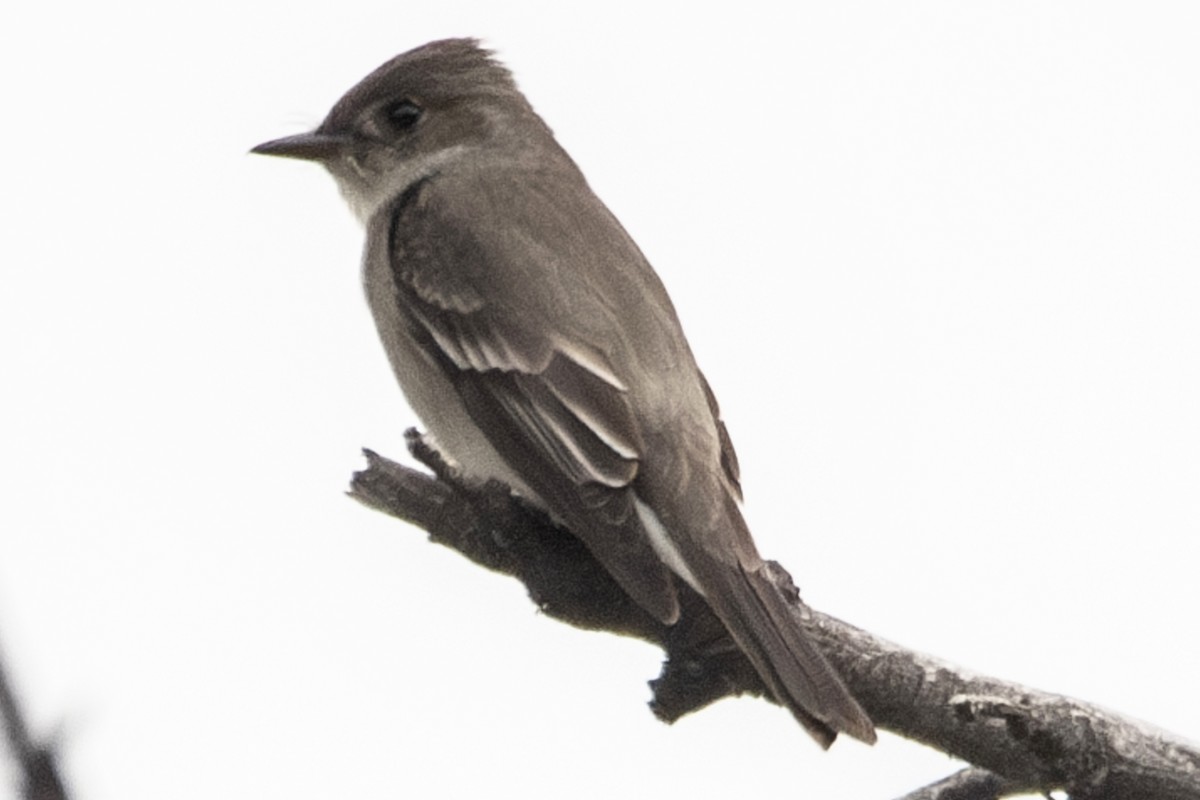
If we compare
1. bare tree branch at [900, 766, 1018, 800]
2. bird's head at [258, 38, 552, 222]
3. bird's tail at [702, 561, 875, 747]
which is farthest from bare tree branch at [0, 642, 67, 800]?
bird's head at [258, 38, 552, 222]

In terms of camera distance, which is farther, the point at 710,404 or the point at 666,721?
the point at 710,404

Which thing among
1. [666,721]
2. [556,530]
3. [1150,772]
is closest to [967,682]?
[1150,772]

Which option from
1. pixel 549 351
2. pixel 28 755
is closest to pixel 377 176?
pixel 549 351

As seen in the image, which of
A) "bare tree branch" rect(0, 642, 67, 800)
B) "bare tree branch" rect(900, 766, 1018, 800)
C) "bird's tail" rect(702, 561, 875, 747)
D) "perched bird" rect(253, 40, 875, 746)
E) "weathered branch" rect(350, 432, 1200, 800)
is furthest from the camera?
"perched bird" rect(253, 40, 875, 746)

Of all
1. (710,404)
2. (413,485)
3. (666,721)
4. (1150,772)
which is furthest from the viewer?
(710,404)

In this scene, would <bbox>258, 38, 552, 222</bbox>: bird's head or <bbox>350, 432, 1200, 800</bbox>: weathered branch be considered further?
<bbox>258, 38, 552, 222</bbox>: bird's head

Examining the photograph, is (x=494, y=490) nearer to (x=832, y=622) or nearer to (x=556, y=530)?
(x=556, y=530)

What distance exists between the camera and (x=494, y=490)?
4656 mm

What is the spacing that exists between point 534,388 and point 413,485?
1.90 feet

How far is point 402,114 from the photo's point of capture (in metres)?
6.48

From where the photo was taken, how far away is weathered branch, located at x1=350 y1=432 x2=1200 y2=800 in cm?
358

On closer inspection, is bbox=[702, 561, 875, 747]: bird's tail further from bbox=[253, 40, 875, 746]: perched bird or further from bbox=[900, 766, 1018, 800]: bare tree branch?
bbox=[900, 766, 1018, 800]: bare tree branch

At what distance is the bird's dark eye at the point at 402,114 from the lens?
6469 mm

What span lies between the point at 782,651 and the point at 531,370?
54.4 inches
